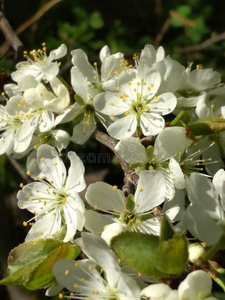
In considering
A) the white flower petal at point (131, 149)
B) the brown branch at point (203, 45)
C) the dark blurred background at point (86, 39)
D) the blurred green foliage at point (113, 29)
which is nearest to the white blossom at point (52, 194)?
the white flower petal at point (131, 149)

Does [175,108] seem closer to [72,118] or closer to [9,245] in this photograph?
[72,118]

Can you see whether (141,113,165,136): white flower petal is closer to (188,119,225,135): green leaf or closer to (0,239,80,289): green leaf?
(188,119,225,135): green leaf

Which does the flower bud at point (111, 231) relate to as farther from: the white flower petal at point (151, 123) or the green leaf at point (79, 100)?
the green leaf at point (79, 100)

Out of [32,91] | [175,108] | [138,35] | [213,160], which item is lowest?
[138,35]

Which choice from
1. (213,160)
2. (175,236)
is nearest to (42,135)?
(213,160)

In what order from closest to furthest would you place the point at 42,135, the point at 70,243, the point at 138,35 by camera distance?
the point at 70,243, the point at 42,135, the point at 138,35

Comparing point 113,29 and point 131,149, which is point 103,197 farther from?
point 113,29

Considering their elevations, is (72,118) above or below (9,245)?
above
